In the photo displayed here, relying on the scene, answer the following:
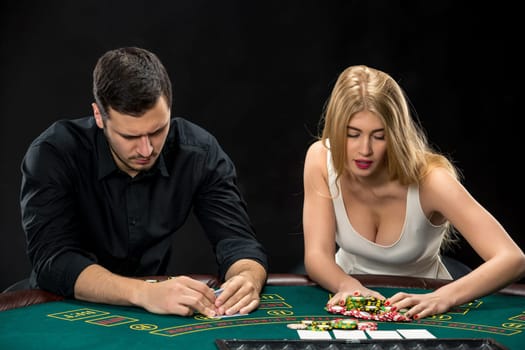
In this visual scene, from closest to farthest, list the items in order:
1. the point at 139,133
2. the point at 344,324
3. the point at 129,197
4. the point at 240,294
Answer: the point at 344,324, the point at 240,294, the point at 139,133, the point at 129,197

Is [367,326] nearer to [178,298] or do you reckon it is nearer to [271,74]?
[178,298]

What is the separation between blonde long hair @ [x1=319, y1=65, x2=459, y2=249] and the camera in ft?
10.5

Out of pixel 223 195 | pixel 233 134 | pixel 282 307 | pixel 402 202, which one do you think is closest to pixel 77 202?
pixel 223 195

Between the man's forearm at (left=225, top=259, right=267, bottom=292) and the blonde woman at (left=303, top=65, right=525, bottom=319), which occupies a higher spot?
the blonde woman at (left=303, top=65, right=525, bottom=319)

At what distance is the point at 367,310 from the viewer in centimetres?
278

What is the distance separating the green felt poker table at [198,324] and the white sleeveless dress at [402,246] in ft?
1.52

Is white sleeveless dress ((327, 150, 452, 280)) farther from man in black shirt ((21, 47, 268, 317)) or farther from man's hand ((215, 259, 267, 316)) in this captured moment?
man's hand ((215, 259, 267, 316))

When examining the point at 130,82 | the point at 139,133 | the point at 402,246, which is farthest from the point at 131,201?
the point at 402,246

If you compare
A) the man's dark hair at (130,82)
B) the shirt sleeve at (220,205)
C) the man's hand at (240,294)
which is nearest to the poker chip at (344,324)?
the man's hand at (240,294)

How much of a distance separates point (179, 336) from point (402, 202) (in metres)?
1.38

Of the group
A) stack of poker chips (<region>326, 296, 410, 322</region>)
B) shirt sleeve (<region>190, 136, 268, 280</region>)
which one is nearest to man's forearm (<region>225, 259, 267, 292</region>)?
shirt sleeve (<region>190, 136, 268, 280</region>)

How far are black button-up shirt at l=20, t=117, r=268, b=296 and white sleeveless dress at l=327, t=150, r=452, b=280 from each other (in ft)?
1.31

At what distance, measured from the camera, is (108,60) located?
3246 millimetres

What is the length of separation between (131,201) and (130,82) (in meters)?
0.59
